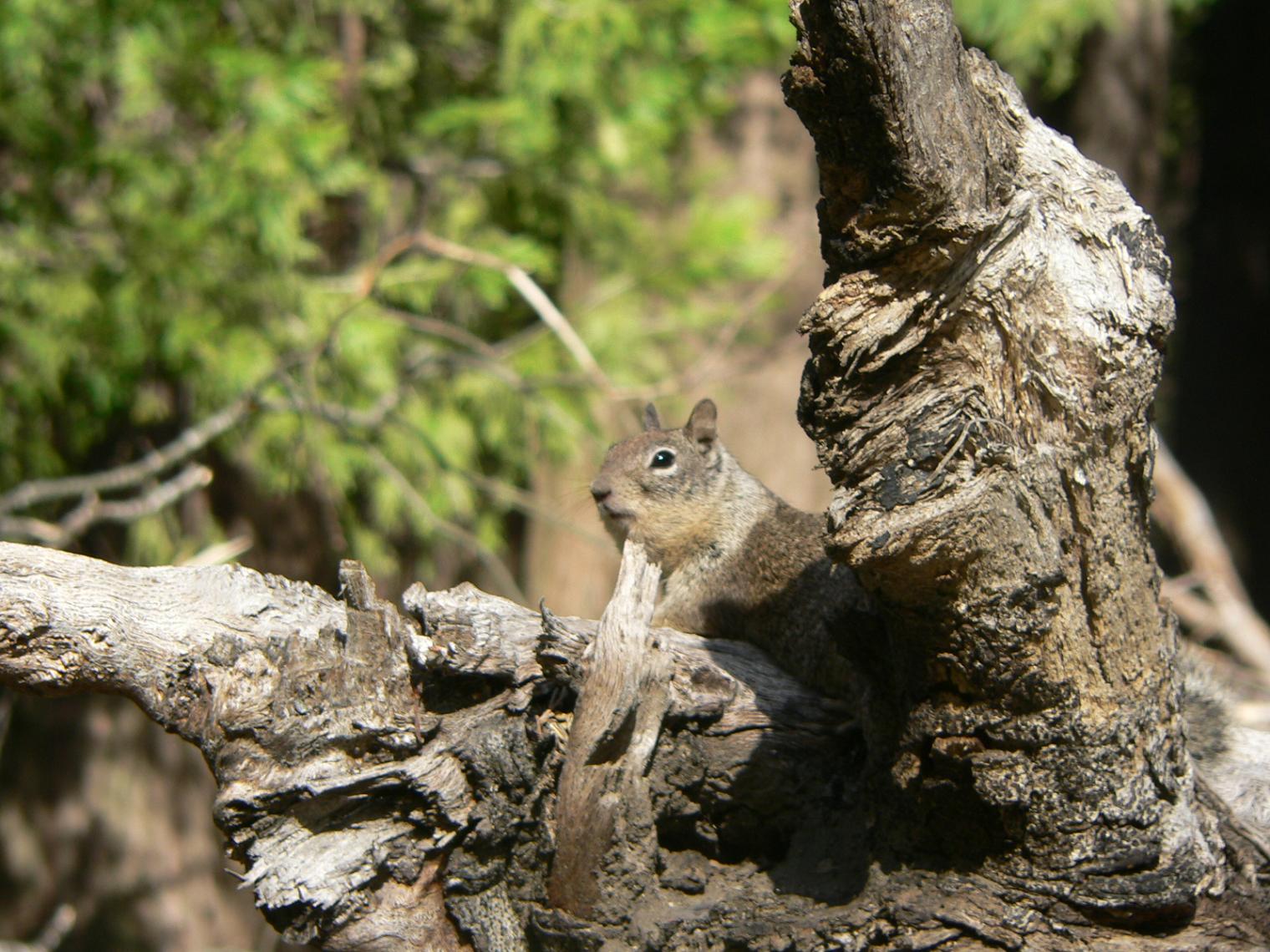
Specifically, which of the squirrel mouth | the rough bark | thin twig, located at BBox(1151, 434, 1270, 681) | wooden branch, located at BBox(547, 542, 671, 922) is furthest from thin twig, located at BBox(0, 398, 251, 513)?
thin twig, located at BBox(1151, 434, 1270, 681)

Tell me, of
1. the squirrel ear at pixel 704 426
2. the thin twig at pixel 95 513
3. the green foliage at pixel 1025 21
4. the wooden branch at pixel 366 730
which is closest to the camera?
the wooden branch at pixel 366 730

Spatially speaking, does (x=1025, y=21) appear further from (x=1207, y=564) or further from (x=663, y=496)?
(x=663, y=496)

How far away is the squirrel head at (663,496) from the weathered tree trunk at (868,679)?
41.8 inches

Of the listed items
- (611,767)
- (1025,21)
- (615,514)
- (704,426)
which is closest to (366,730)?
(611,767)

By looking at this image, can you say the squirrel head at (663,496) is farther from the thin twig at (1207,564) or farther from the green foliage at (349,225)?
the thin twig at (1207,564)

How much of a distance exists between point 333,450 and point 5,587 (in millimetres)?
2695

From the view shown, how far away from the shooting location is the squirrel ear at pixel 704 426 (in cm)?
365

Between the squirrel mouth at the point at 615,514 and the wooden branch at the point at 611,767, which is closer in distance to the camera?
the wooden branch at the point at 611,767

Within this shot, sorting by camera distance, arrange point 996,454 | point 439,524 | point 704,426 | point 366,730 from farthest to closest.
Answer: point 439,524 → point 704,426 → point 366,730 → point 996,454

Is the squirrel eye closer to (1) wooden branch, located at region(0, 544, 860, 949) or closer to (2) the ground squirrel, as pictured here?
(2) the ground squirrel

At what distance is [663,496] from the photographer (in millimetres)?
3488

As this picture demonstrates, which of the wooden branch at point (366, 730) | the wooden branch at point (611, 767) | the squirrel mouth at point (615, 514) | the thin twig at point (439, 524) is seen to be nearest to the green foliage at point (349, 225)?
the thin twig at point (439, 524)

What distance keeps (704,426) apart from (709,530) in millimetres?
366

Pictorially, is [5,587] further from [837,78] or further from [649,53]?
[649,53]
